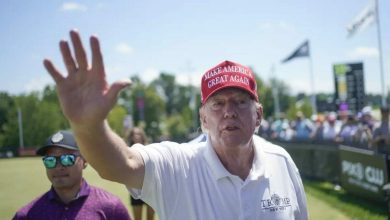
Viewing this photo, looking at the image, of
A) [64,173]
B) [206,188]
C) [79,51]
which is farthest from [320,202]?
[79,51]

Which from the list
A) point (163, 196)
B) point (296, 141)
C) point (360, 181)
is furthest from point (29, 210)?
point (296, 141)

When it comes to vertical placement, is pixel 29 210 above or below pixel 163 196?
below

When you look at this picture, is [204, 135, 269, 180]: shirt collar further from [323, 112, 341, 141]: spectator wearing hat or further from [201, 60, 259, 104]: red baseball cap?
[323, 112, 341, 141]: spectator wearing hat

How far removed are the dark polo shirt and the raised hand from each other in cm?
151

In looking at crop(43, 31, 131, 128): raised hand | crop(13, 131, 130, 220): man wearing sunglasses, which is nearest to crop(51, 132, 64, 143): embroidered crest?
crop(13, 131, 130, 220): man wearing sunglasses

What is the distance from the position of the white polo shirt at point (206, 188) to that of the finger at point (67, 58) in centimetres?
65

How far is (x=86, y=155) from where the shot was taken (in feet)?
6.25

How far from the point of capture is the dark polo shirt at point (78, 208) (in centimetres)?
303

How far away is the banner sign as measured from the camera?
28.7 feet

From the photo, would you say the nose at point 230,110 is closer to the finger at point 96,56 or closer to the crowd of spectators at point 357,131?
the finger at point 96,56

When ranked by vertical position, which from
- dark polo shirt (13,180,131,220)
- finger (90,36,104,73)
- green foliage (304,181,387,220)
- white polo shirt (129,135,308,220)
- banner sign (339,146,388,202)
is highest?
finger (90,36,104,73)

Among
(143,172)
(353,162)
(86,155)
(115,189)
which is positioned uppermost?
(86,155)

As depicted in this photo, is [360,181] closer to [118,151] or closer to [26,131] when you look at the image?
[118,151]

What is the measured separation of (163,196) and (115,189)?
1204cm
